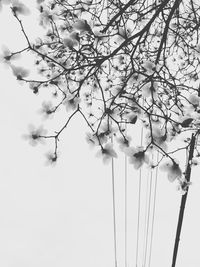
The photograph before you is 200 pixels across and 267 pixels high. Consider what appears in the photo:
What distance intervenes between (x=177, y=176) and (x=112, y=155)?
0.41 metres

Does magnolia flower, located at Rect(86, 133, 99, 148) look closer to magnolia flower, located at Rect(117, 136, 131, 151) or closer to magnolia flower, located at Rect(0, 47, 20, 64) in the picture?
magnolia flower, located at Rect(117, 136, 131, 151)

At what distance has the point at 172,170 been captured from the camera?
4.58ft

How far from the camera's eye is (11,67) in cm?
172

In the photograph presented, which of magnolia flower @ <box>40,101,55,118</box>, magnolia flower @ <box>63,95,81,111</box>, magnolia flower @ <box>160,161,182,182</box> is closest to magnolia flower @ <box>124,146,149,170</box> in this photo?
magnolia flower @ <box>160,161,182,182</box>

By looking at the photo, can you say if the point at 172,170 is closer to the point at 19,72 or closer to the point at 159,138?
the point at 159,138

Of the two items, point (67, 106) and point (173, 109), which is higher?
point (173, 109)

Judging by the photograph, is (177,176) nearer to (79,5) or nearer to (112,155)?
(112,155)

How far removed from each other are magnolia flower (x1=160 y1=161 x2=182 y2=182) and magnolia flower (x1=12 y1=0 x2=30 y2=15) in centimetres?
123

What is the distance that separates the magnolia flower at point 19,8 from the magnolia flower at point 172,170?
123 cm

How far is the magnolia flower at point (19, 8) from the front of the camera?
156 centimetres

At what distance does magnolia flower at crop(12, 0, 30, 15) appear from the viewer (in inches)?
61.4

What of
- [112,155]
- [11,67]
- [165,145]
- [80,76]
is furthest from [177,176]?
[80,76]

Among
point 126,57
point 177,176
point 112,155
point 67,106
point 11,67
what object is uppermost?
point 126,57

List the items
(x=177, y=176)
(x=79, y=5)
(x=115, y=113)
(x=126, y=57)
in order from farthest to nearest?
1. (x=126, y=57)
2. (x=79, y=5)
3. (x=115, y=113)
4. (x=177, y=176)
